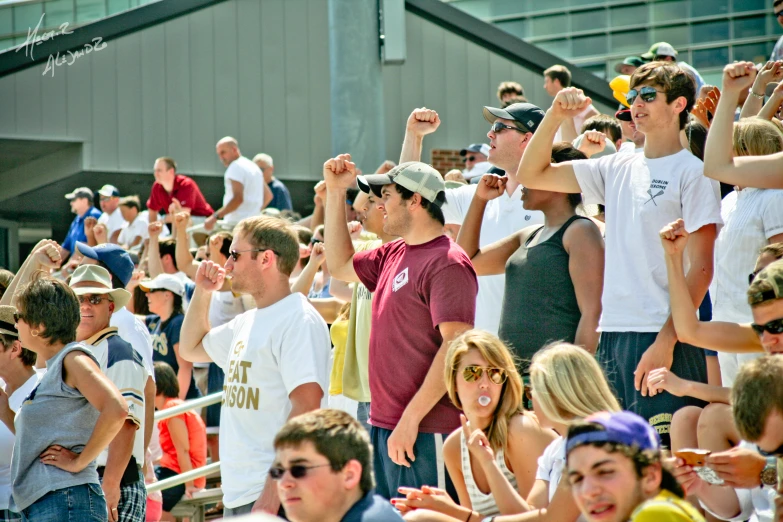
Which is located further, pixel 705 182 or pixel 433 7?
pixel 433 7

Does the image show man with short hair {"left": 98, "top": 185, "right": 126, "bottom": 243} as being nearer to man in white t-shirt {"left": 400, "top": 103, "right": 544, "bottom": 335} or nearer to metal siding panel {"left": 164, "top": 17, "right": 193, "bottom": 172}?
metal siding panel {"left": 164, "top": 17, "right": 193, "bottom": 172}

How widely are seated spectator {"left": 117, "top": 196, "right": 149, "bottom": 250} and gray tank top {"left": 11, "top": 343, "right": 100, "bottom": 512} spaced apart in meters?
7.86

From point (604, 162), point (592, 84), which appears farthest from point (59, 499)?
point (592, 84)

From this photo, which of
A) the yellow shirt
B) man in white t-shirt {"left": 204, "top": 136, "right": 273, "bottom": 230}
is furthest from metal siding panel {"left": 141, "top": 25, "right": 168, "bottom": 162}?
the yellow shirt

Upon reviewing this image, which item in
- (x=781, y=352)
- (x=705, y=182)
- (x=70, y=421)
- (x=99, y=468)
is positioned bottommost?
(x=99, y=468)

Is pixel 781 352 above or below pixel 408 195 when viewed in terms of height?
below

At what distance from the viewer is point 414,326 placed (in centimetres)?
435

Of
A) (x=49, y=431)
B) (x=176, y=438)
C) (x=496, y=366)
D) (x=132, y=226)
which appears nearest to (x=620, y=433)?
(x=496, y=366)

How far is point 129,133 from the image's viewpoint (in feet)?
47.7

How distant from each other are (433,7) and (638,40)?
3.62m

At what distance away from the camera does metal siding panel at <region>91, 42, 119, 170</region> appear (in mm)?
14266

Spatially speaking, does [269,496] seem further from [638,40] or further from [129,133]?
[638,40]

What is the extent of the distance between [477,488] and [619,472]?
Result: 49.3 inches

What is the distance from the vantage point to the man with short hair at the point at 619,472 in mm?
2730
